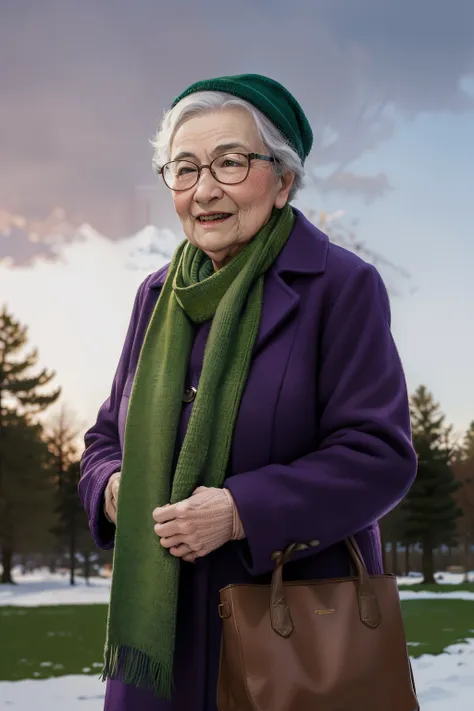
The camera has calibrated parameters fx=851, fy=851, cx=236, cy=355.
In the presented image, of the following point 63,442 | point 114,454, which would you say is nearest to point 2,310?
point 63,442

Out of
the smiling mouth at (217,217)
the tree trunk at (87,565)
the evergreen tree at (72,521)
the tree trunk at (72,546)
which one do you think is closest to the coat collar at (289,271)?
the smiling mouth at (217,217)

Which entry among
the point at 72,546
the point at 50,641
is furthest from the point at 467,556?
the point at 50,641

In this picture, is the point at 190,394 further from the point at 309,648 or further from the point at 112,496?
the point at 309,648

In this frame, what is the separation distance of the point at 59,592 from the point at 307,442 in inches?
561

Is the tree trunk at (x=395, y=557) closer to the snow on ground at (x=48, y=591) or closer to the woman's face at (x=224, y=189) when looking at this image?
the snow on ground at (x=48, y=591)

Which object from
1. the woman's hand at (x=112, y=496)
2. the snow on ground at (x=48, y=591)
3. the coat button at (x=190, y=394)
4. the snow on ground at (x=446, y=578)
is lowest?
the snow on ground at (x=48, y=591)

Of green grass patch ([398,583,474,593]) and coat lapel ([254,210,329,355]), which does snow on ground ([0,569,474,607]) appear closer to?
green grass patch ([398,583,474,593])

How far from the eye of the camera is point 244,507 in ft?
3.77

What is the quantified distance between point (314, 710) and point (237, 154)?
79 centimetres

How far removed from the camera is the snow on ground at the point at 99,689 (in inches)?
185

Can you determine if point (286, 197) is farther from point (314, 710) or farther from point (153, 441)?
point (314, 710)

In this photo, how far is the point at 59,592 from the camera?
1455 cm

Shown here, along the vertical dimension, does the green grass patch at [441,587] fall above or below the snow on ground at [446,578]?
below

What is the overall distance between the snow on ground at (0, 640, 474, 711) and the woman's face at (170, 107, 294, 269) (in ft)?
10.8
